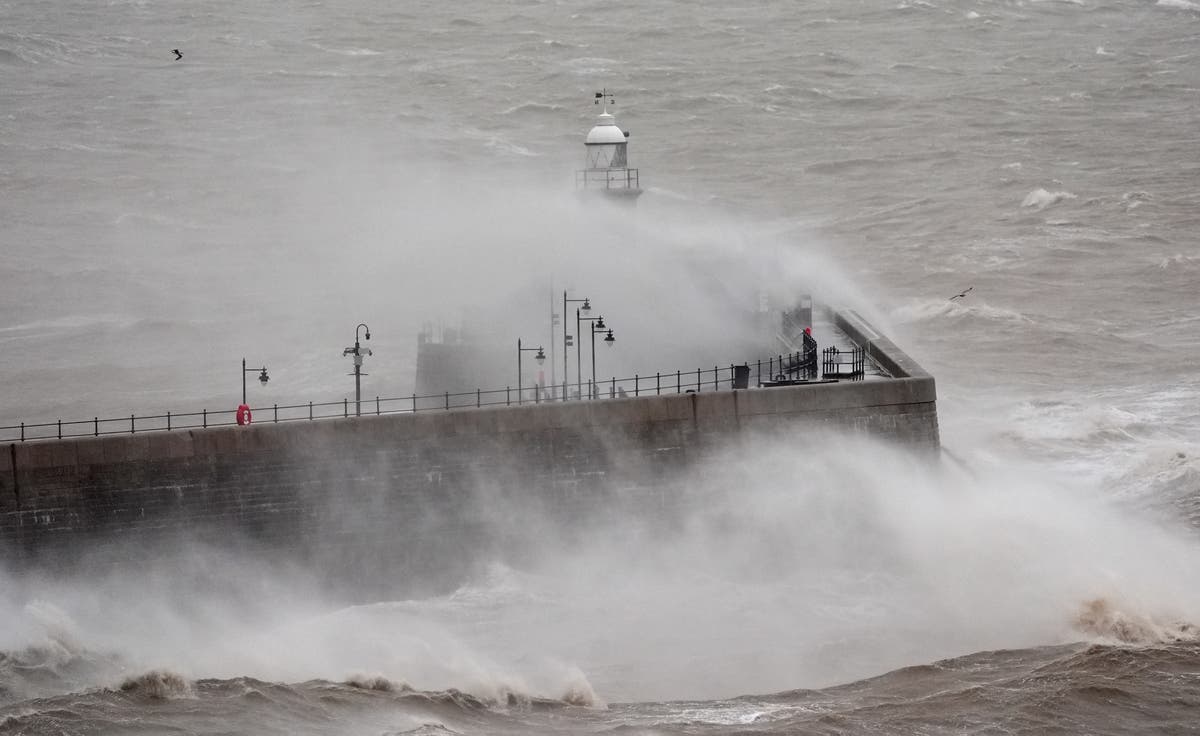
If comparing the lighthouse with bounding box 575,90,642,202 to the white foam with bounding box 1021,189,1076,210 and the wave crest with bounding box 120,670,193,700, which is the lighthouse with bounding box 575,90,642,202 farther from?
the white foam with bounding box 1021,189,1076,210

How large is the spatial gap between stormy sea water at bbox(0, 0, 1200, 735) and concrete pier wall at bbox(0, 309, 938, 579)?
1.82 ft

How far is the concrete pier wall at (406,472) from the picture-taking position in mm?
24938

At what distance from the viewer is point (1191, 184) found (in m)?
61.9

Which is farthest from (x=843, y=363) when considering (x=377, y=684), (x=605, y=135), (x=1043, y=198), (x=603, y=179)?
(x=1043, y=198)

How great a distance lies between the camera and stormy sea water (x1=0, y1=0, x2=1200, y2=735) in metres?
23.9

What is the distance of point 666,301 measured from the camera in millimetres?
35438

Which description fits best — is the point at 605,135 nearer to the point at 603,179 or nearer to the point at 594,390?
the point at 603,179

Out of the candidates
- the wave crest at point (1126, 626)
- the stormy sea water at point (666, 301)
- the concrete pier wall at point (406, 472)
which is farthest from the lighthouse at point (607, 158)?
the wave crest at point (1126, 626)

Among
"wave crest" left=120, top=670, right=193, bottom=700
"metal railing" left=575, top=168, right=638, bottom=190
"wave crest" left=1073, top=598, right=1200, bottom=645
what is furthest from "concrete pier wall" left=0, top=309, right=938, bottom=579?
"metal railing" left=575, top=168, right=638, bottom=190

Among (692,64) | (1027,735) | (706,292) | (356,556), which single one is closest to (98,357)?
(706,292)

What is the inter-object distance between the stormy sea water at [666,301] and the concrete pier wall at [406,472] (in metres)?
0.55

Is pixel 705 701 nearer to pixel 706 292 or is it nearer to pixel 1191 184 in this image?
pixel 706 292

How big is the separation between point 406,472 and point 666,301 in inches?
415

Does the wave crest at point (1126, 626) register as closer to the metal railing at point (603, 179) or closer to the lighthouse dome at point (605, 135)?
the metal railing at point (603, 179)
